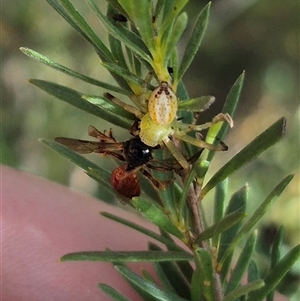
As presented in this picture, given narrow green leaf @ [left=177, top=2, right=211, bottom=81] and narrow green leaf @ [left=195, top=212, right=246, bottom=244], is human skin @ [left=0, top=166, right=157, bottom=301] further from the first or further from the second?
narrow green leaf @ [left=177, top=2, right=211, bottom=81]

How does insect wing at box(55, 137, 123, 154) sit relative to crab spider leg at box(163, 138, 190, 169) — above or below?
above

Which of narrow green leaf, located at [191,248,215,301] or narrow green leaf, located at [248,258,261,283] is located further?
narrow green leaf, located at [248,258,261,283]

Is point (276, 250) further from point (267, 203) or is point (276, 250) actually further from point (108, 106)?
point (108, 106)

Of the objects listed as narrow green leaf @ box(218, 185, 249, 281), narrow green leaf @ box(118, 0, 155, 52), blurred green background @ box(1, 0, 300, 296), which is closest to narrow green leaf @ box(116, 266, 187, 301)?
narrow green leaf @ box(218, 185, 249, 281)

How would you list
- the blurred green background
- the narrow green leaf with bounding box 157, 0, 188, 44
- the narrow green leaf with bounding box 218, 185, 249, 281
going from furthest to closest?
the blurred green background, the narrow green leaf with bounding box 218, 185, 249, 281, the narrow green leaf with bounding box 157, 0, 188, 44

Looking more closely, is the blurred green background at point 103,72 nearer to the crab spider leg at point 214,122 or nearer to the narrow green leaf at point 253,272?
the narrow green leaf at point 253,272

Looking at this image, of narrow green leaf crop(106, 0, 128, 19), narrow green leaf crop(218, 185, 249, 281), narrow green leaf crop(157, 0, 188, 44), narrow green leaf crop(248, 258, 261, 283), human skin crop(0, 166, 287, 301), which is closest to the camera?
narrow green leaf crop(157, 0, 188, 44)

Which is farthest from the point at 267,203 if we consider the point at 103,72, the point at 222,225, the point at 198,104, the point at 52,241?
the point at 103,72
